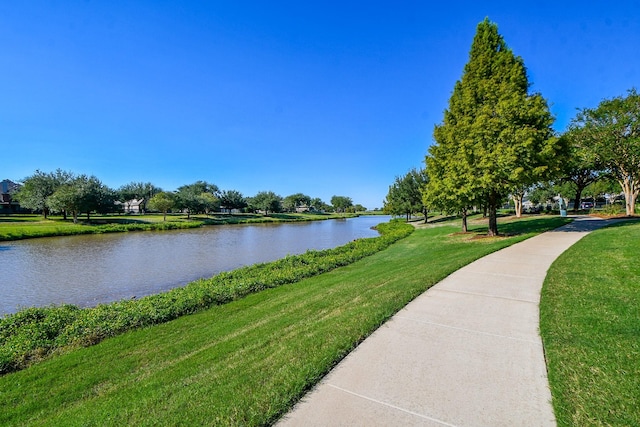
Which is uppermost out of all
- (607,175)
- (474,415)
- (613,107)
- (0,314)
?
(613,107)

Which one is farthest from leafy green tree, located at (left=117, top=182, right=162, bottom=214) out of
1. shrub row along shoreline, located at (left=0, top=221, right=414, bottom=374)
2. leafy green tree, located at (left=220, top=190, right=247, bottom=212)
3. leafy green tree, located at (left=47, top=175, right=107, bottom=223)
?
shrub row along shoreline, located at (left=0, top=221, right=414, bottom=374)

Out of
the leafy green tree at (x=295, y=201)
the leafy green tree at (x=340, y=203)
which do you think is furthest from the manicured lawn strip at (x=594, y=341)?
the leafy green tree at (x=340, y=203)

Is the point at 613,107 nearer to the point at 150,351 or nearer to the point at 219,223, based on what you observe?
the point at 150,351

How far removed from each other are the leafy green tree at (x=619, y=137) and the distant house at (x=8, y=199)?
Answer: 9662 centimetres

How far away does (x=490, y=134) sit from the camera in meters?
14.3

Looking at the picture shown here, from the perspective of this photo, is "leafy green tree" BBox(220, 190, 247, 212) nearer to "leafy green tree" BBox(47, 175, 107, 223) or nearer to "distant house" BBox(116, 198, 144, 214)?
"distant house" BBox(116, 198, 144, 214)

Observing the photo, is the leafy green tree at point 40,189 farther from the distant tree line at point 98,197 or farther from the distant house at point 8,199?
the distant house at point 8,199

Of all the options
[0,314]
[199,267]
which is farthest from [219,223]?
[0,314]

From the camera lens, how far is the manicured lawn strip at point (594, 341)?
2625 mm

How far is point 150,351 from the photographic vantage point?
5.80 metres

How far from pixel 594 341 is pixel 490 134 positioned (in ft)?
41.7

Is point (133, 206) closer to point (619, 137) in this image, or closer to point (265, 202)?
point (265, 202)

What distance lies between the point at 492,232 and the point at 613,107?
17.2 m

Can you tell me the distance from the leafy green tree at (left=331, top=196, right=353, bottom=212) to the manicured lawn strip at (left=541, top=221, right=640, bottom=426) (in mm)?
168572
